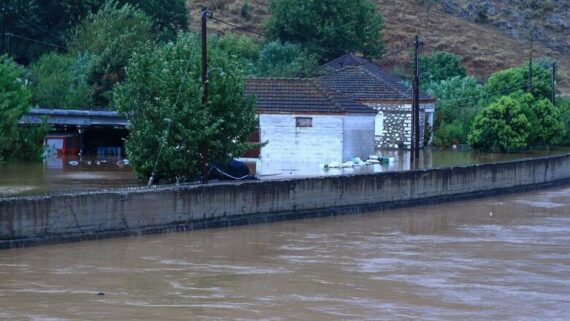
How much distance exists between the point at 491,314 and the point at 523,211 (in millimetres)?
20327

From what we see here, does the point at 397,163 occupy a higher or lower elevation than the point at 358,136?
lower

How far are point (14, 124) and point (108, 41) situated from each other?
23.9m

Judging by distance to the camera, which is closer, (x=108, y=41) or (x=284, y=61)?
(x=108, y=41)

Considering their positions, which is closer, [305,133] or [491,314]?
[491,314]

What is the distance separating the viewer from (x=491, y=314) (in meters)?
22.0

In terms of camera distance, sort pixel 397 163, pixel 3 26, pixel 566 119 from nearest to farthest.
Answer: pixel 397 163, pixel 566 119, pixel 3 26

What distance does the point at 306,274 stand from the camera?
86.6ft

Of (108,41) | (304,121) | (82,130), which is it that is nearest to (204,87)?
(304,121)

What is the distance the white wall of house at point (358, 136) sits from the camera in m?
52.1

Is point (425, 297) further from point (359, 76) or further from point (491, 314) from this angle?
point (359, 76)

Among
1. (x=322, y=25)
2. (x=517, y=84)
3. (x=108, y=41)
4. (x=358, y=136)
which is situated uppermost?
(x=322, y=25)

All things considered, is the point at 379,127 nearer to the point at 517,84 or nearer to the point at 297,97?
the point at 297,97

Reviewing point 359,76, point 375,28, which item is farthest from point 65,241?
point 375,28

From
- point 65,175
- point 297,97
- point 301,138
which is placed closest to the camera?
point 65,175
